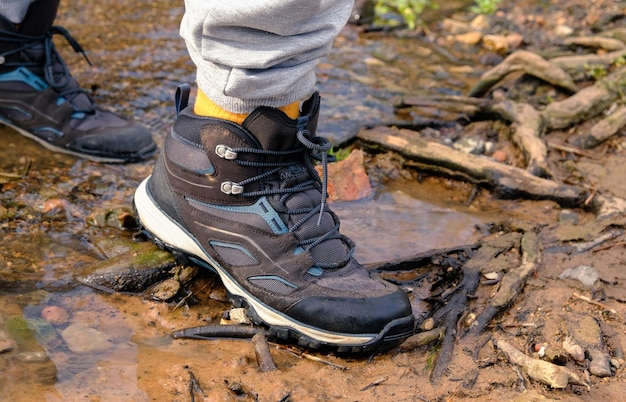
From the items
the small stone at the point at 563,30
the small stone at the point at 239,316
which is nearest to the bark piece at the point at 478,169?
the small stone at the point at 239,316

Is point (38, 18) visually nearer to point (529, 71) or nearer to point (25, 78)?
point (25, 78)

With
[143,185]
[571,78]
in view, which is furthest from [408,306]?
[571,78]

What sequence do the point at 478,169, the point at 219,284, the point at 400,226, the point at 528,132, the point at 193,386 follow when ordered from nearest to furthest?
the point at 193,386
the point at 219,284
the point at 400,226
the point at 478,169
the point at 528,132

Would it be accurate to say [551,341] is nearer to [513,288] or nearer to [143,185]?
[513,288]

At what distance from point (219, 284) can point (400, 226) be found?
3.24 feet

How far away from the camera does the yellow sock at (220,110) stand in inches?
91.4

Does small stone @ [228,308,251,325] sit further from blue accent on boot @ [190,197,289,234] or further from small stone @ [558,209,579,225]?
small stone @ [558,209,579,225]

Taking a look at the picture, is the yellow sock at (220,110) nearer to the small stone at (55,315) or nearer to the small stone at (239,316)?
the small stone at (239,316)

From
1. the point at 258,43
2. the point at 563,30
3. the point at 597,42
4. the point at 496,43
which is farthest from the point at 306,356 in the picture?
the point at 563,30

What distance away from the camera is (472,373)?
7.11 ft

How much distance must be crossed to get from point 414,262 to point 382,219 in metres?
0.46

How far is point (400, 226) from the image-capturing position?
3.15m

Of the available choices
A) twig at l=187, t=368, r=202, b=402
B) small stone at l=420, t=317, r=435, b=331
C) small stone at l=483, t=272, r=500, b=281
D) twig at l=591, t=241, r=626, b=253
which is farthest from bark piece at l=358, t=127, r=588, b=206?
twig at l=187, t=368, r=202, b=402

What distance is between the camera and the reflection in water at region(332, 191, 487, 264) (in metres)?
2.96
